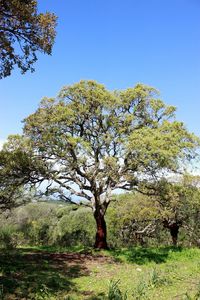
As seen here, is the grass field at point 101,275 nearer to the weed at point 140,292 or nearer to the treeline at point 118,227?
the weed at point 140,292

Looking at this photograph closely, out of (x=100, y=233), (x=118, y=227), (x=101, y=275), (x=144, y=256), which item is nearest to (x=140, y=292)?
(x=101, y=275)

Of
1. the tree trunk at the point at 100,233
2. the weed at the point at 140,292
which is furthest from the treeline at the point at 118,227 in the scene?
the weed at the point at 140,292

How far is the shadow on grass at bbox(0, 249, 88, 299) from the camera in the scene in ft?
33.4

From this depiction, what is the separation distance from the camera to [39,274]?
12906mm

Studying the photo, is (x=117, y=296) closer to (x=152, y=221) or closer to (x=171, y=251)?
(x=171, y=251)

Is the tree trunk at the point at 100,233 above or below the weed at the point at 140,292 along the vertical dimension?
above

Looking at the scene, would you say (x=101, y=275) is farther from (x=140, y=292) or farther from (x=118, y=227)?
(x=118, y=227)

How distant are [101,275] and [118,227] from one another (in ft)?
73.3

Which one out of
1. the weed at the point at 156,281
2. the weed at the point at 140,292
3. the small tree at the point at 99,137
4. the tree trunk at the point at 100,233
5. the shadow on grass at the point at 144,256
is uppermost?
the small tree at the point at 99,137

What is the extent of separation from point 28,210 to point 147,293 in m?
39.5

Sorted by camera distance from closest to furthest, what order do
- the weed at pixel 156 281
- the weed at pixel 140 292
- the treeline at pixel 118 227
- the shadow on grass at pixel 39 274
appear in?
1. the weed at pixel 140 292
2. the shadow on grass at pixel 39 274
3. the weed at pixel 156 281
4. the treeline at pixel 118 227

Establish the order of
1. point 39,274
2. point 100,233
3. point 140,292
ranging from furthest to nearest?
point 100,233, point 39,274, point 140,292

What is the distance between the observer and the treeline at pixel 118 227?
30.1 m

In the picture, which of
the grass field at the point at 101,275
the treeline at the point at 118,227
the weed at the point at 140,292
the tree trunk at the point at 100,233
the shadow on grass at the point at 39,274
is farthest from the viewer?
the treeline at the point at 118,227
